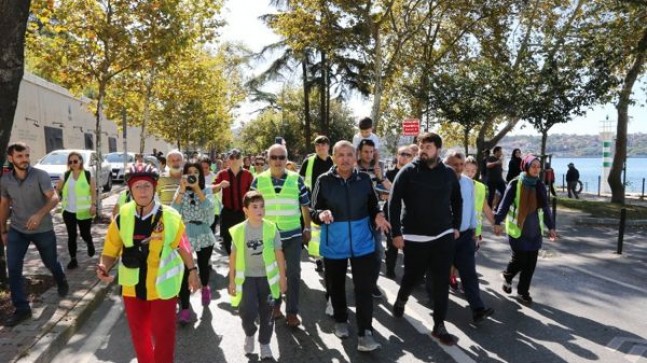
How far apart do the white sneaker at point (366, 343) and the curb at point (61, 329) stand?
2.75m

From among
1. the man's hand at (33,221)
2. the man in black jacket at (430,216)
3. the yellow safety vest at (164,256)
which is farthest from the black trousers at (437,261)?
the man's hand at (33,221)

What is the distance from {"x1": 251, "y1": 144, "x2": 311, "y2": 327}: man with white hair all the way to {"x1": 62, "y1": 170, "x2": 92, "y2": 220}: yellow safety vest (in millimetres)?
3846

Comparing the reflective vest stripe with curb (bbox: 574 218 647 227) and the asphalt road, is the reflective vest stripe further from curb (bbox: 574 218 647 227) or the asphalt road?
curb (bbox: 574 218 647 227)

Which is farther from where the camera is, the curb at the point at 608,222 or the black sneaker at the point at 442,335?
the curb at the point at 608,222

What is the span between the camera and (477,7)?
21625 millimetres

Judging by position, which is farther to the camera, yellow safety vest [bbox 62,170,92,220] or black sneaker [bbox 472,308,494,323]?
yellow safety vest [bbox 62,170,92,220]

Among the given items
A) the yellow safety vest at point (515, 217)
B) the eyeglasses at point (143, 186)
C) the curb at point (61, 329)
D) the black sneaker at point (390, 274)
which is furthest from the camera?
the black sneaker at point (390, 274)

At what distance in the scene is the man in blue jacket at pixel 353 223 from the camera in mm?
4590

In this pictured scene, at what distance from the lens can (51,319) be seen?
517 centimetres

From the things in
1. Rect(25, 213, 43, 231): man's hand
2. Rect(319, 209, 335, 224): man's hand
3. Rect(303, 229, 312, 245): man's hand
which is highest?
Rect(319, 209, 335, 224): man's hand

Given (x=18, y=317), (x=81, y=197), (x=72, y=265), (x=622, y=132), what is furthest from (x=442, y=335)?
(x=622, y=132)

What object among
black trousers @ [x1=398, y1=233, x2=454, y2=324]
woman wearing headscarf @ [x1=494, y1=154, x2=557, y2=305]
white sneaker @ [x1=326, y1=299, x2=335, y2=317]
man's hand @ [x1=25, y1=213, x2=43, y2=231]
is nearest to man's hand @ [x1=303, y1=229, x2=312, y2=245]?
black trousers @ [x1=398, y1=233, x2=454, y2=324]

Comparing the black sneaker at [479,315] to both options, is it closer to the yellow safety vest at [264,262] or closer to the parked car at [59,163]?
the yellow safety vest at [264,262]

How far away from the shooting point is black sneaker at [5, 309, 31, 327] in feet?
16.5
